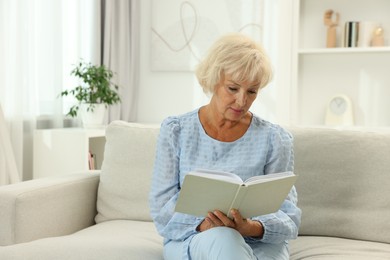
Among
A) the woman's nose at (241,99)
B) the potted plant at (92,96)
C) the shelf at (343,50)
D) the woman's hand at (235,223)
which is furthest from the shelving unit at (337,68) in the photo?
the woman's hand at (235,223)

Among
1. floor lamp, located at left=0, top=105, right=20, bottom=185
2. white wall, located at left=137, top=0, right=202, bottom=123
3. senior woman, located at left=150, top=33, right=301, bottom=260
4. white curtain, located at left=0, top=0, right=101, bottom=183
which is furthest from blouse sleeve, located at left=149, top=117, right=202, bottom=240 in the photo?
white wall, located at left=137, top=0, right=202, bottom=123

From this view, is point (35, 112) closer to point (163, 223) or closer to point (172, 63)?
point (172, 63)

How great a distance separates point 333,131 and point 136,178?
30.6 inches

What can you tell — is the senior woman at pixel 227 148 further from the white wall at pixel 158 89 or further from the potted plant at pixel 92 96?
the white wall at pixel 158 89

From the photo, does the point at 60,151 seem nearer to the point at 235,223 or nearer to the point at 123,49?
the point at 123,49

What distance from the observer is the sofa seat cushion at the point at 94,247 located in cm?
182

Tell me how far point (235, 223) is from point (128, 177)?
0.85m

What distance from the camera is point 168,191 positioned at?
1874 millimetres

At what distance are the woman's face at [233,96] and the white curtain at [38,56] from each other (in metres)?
1.80

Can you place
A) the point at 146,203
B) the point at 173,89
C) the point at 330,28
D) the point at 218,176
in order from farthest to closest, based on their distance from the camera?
1. the point at 173,89
2. the point at 330,28
3. the point at 146,203
4. the point at 218,176

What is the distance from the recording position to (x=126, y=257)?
72.1 inches

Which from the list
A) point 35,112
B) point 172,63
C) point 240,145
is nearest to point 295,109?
point 172,63

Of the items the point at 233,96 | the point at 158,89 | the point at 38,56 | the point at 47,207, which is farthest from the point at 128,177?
the point at 158,89

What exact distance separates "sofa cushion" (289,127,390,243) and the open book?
600 millimetres
